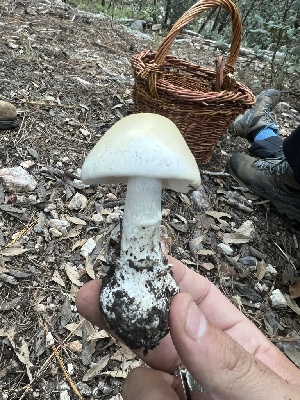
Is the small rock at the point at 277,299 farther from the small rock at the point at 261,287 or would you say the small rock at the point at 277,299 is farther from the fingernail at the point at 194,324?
the fingernail at the point at 194,324

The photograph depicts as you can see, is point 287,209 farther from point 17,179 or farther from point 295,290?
point 17,179

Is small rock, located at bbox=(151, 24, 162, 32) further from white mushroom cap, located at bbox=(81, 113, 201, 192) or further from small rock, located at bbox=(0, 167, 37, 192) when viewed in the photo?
white mushroom cap, located at bbox=(81, 113, 201, 192)

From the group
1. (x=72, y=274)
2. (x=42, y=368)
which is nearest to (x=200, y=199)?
(x=72, y=274)

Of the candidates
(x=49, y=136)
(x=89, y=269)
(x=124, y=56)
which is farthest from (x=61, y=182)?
(x=124, y=56)

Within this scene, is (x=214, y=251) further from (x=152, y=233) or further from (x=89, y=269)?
(x=152, y=233)

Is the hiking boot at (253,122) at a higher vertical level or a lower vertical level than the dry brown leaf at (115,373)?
higher

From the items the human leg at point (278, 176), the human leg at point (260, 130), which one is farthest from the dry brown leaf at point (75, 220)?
the human leg at point (260, 130)
